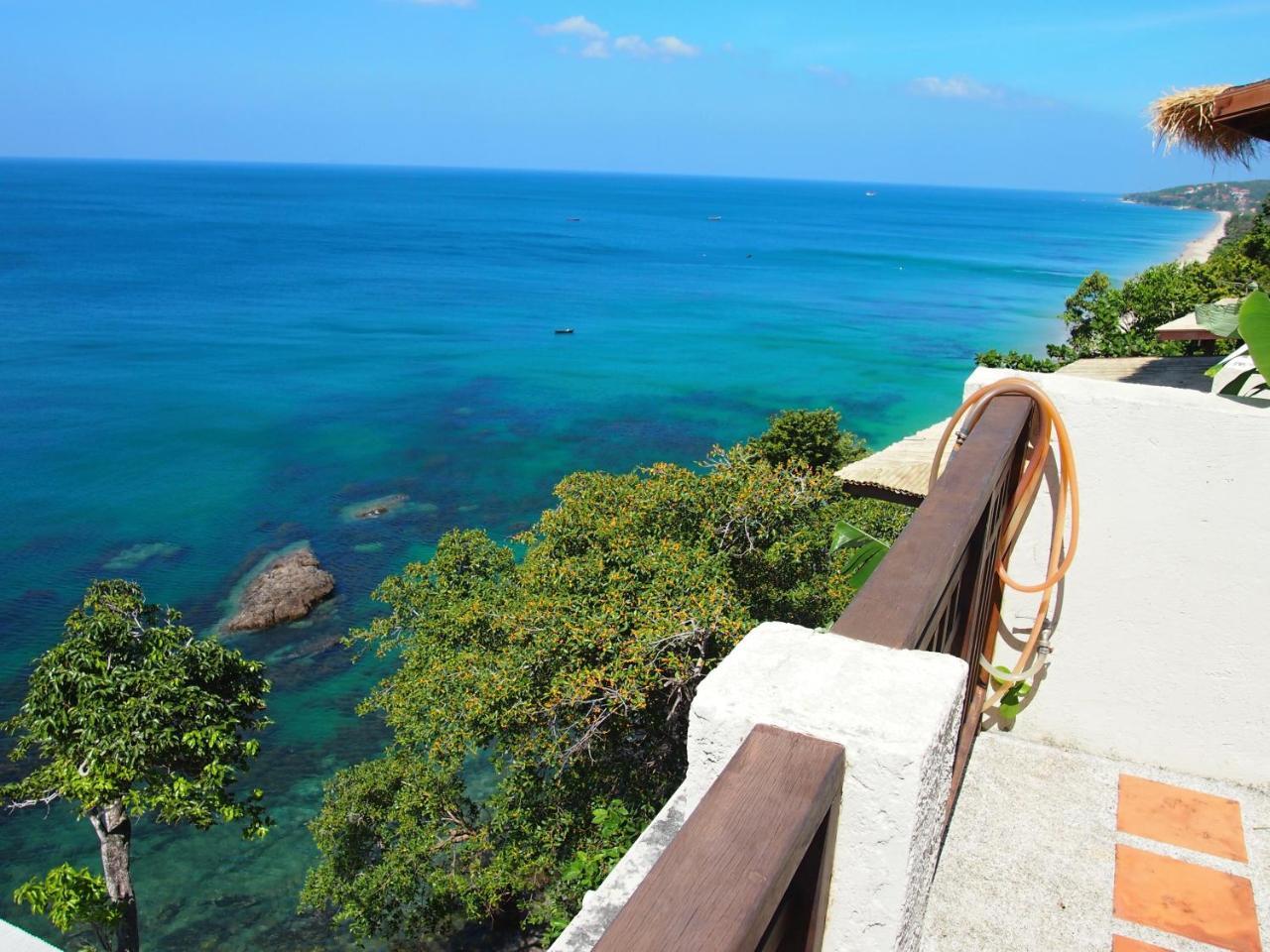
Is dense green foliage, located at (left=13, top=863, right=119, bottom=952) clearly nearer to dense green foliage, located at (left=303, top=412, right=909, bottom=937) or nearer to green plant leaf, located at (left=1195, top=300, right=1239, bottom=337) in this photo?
dense green foliage, located at (left=303, top=412, right=909, bottom=937)

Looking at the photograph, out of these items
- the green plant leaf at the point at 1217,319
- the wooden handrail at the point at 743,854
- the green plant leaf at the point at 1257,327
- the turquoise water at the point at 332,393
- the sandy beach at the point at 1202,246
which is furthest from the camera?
the sandy beach at the point at 1202,246

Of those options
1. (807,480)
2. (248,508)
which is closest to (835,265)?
(248,508)

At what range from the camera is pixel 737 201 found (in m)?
200

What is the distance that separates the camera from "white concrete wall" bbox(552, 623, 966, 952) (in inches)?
47.8

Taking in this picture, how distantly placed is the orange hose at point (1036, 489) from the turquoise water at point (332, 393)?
1276 centimetres

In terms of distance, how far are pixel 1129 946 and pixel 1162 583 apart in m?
1.14

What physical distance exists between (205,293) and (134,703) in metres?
58.6

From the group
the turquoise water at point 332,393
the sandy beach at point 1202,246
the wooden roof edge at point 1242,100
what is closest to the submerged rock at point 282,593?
the turquoise water at point 332,393

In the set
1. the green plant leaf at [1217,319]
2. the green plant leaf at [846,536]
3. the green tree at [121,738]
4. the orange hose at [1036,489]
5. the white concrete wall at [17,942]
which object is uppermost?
the green plant leaf at [1217,319]

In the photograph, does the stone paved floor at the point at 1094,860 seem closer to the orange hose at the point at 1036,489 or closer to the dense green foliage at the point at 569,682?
the orange hose at the point at 1036,489

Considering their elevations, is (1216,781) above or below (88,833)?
above

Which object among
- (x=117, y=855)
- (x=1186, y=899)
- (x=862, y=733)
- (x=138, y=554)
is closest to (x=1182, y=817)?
(x=1186, y=899)

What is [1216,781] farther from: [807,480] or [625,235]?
[625,235]

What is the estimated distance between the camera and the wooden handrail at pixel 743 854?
87cm
